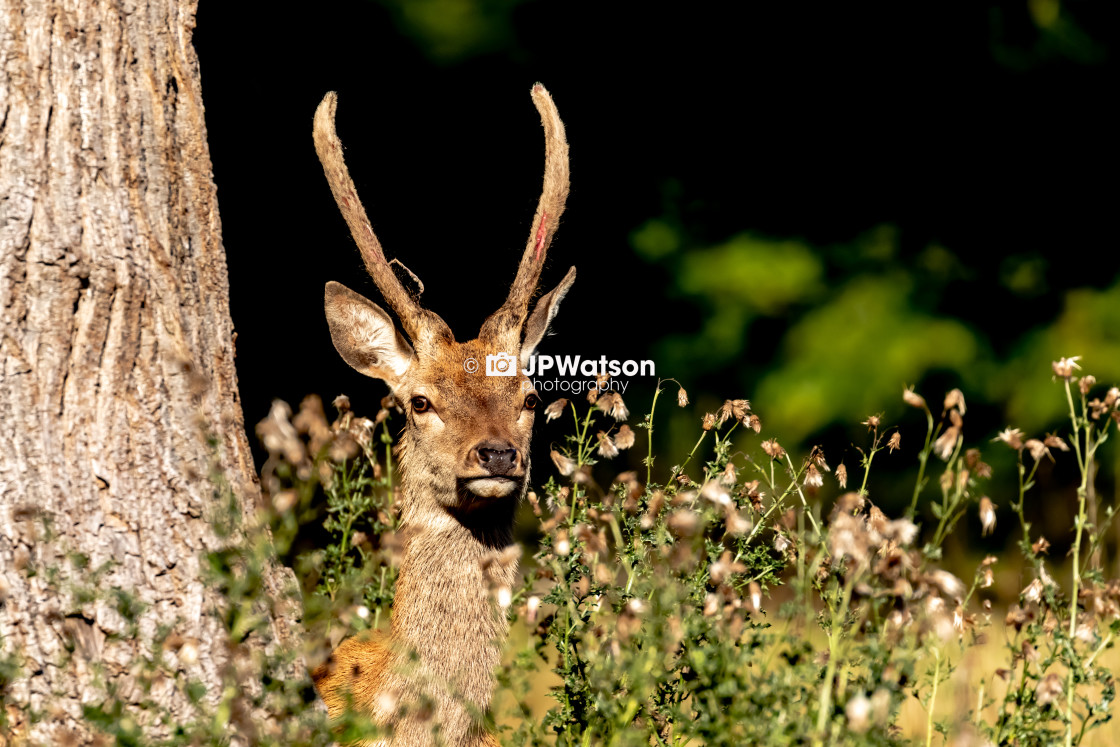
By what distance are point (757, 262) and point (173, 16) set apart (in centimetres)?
600

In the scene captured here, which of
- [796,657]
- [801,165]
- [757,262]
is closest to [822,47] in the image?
[801,165]

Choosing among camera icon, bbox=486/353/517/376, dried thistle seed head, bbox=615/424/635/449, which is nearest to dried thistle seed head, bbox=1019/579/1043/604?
dried thistle seed head, bbox=615/424/635/449

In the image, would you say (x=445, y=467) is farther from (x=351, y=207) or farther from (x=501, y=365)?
(x=351, y=207)

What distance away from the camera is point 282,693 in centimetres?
249

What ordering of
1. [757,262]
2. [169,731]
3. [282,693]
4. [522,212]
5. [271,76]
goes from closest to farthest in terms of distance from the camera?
[282,693], [169,731], [271,76], [522,212], [757,262]

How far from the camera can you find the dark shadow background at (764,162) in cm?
822

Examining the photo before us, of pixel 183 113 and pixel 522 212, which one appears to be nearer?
pixel 183 113

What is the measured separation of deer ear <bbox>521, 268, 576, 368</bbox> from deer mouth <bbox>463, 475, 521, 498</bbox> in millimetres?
820

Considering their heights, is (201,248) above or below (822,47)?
below

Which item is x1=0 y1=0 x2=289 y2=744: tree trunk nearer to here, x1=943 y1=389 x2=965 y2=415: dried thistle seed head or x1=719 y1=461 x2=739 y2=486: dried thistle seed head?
x1=719 y1=461 x2=739 y2=486: dried thistle seed head

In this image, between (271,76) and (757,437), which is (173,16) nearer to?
(271,76)

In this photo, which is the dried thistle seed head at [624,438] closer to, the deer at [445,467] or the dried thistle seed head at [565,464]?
the dried thistle seed head at [565,464]

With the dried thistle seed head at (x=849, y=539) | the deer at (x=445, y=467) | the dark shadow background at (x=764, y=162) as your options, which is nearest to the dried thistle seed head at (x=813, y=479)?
the dried thistle seed head at (x=849, y=539)

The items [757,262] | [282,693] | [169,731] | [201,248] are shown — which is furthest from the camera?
[757,262]
